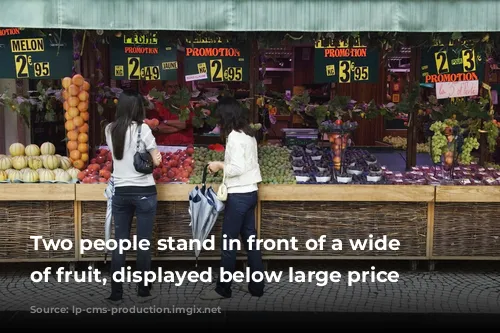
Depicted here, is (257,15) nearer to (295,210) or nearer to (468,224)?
(295,210)

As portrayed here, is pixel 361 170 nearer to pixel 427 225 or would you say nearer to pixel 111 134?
pixel 427 225

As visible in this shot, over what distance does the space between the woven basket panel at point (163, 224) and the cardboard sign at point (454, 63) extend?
3498 mm

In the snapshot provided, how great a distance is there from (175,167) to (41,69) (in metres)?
1.95

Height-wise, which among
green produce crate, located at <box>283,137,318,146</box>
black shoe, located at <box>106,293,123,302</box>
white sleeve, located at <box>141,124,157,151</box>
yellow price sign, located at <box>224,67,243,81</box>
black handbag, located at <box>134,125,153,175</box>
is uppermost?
yellow price sign, located at <box>224,67,243,81</box>

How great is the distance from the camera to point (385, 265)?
6.55 metres

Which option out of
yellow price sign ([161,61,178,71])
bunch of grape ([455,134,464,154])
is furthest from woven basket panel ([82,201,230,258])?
bunch of grape ([455,134,464,154])

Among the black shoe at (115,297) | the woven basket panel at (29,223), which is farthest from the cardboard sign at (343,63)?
the black shoe at (115,297)

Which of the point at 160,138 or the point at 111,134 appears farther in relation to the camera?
the point at 160,138

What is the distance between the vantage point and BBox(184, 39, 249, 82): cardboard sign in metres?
7.45

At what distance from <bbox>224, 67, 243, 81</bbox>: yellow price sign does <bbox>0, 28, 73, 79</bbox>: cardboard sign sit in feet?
6.00

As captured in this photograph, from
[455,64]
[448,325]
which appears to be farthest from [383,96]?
[448,325]

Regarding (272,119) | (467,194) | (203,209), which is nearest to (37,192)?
(203,209)

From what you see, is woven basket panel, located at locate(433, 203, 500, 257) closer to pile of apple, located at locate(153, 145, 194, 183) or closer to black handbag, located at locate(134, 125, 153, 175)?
pile of apple, located at locate(153, 145, 194, 183)

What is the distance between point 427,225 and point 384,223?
44 centimetres
